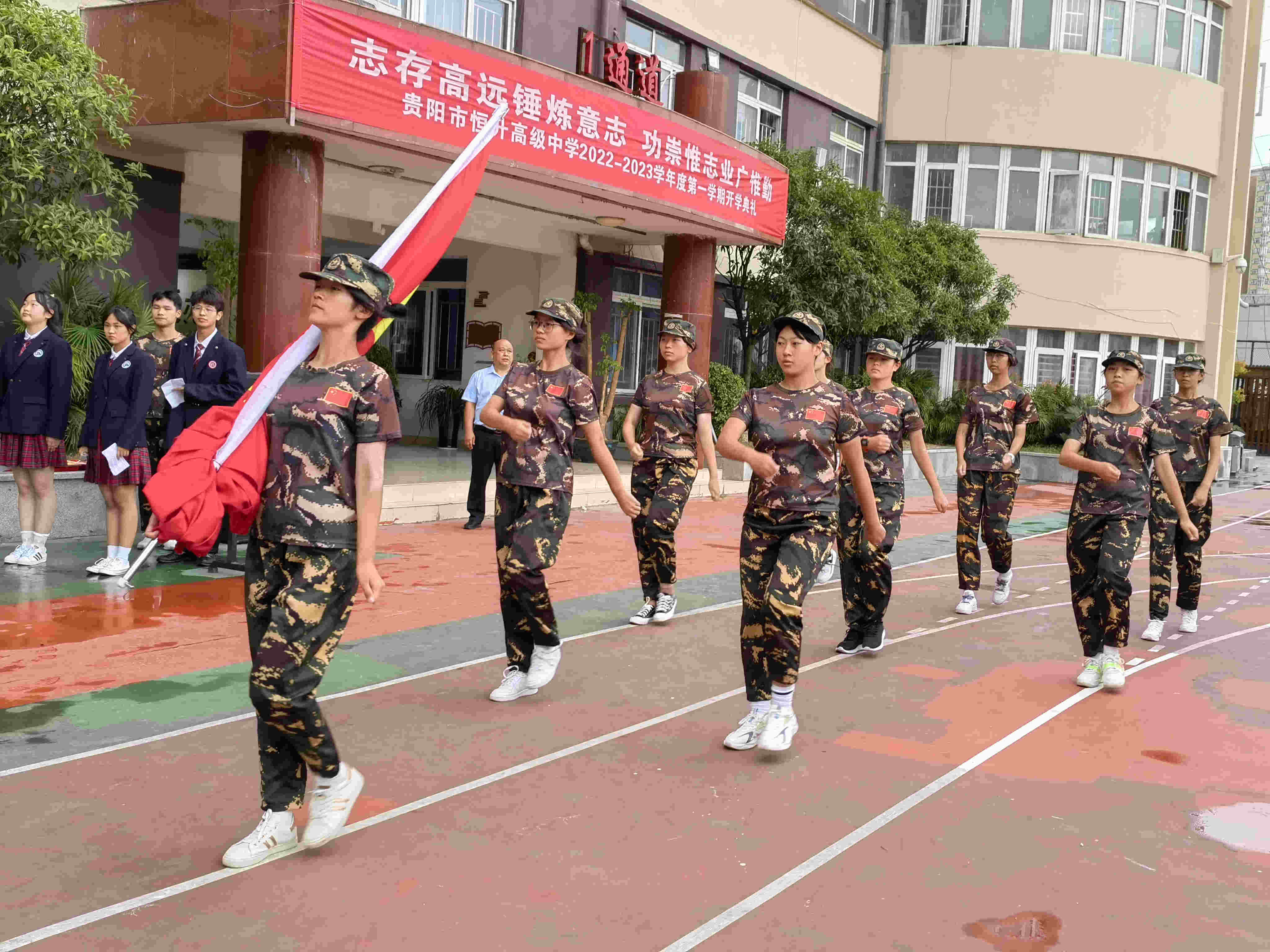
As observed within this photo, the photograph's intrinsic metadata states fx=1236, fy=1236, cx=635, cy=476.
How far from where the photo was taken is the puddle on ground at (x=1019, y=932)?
3.76 m

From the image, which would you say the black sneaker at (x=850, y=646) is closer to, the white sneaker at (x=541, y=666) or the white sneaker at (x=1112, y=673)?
the white sneaker at (x=1112, y=673)

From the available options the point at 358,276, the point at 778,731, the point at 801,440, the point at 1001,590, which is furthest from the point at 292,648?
the point at 1001,590

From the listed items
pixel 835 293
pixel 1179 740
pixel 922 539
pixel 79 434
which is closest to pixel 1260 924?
pixel 1179 740

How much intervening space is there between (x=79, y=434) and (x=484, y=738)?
21.0ft

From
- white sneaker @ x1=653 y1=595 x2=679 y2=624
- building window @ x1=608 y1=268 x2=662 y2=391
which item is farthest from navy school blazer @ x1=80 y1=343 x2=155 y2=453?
building window @ x1=608 y1=268 x2=662 y2=391

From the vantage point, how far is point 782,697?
564 centimetres

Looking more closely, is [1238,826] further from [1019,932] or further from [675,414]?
[675,414]

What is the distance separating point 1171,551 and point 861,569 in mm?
2731

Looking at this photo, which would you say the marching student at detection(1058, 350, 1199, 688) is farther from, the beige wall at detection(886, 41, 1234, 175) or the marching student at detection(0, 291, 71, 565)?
the beige wall at detection(886, 41, 1234, 175)

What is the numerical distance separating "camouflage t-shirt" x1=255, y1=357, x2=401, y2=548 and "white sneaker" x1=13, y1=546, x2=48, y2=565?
590 centimetres

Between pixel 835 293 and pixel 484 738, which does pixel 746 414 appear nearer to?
pixel 484 738

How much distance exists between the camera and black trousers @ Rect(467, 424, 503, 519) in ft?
40.6

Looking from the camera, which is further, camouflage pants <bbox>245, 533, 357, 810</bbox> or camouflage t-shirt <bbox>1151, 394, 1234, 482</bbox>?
camouflage t-shirt <bbox>1151, 394, 1234, 482</bbox>

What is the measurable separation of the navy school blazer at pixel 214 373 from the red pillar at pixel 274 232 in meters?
3.11
